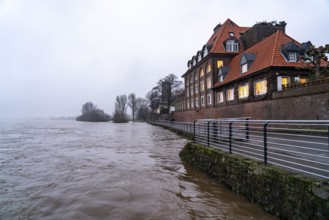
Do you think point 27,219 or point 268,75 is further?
point 268,75

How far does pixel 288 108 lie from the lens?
58.2 feet

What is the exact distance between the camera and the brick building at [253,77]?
725 inches

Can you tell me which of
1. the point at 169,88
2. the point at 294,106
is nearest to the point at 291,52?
the point at 294,106

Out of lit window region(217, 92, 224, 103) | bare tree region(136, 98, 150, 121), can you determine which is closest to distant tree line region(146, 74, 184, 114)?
bare tree region(136, 98, 150, 121)

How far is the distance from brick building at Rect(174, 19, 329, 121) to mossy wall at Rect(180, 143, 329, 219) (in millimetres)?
10496

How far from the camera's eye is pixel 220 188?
23.6ft

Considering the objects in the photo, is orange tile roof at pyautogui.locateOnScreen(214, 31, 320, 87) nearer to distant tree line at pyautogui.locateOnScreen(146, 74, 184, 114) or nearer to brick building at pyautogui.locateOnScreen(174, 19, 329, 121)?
brick building at pyautogui.locateOnScreen(174, 19, 329, 121)

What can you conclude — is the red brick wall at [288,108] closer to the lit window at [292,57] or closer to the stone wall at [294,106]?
the stone wall at [294,106]

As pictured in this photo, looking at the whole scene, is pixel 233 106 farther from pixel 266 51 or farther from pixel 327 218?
pixel 327 218

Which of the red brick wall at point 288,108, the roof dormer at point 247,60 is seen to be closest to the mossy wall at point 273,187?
the red brick wall at point 288,108

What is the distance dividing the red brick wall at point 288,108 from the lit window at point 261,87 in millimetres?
1279

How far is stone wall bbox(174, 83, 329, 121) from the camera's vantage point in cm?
1488

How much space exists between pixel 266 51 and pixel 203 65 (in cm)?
1441

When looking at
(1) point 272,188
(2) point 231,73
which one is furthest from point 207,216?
(2) point 231,73
